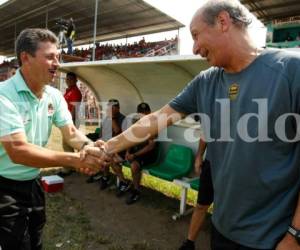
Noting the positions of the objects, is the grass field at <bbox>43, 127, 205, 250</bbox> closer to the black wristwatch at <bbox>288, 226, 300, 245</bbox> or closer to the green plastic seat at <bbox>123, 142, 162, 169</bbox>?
the green plastic seat at <bbox>123, 142, 162, 169</bbox>

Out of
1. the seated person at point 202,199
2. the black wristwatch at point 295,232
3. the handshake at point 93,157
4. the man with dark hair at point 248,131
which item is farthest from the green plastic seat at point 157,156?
the black wristwatch at point 295,232

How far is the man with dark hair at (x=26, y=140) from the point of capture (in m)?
2.39

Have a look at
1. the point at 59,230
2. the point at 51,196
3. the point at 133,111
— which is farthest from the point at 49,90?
the point at 133,111

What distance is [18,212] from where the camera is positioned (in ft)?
8.38

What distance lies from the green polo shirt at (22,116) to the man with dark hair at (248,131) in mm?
1379

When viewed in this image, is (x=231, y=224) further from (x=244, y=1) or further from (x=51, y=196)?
(x=244, y=1)

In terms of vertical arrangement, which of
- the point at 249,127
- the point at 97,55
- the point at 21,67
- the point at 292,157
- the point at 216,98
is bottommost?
the point at 292,157

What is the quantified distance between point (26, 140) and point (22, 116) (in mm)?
191

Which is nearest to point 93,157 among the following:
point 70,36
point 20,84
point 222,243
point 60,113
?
point 60,113

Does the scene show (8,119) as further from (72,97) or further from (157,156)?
(72,97)

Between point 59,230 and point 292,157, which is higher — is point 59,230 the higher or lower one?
the lower one

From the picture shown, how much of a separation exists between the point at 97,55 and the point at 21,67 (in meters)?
18.1

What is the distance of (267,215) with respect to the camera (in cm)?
172

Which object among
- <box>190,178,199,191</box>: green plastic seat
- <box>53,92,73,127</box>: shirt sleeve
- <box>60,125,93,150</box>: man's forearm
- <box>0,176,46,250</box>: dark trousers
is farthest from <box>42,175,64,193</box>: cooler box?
<box>0,176,46,250</box>: dark trousers
